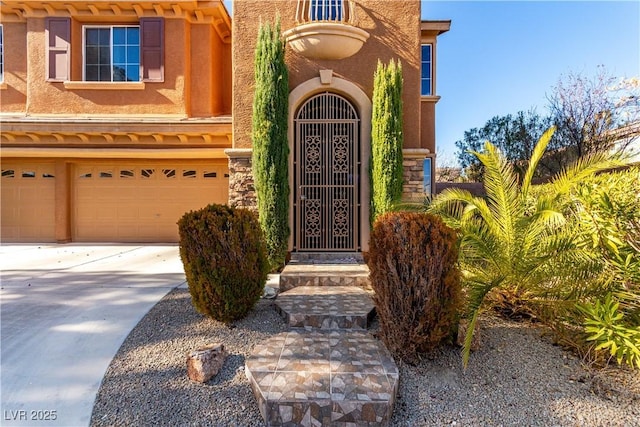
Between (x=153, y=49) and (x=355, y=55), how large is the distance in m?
6.39

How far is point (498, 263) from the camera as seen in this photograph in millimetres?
4195

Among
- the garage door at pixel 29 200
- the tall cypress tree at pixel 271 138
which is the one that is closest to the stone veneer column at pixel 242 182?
the tall cypress tree at pixel 271 138

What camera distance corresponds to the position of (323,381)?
10.2ft

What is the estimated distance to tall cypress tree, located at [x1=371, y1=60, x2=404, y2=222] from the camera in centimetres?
675

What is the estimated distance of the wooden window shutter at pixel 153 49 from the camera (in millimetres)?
9859

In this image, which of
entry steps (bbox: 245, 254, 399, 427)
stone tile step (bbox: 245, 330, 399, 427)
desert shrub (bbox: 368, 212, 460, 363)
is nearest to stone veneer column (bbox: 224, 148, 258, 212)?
entry steps (bbox: 245, 254, 399, 427)

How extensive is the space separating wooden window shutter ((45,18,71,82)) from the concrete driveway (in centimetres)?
574

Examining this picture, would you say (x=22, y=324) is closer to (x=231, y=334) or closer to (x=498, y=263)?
(x=231, y=334)

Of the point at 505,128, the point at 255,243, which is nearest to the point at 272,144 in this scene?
the point at 255,243

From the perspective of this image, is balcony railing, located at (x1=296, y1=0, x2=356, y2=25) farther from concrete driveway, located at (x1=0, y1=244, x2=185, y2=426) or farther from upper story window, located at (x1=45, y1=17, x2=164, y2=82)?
concrete driveway, located at (x1=0, y1=244, x2=185, y2=426)

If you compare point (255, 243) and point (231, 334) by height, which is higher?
point (255, 243)

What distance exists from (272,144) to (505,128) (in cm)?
1253

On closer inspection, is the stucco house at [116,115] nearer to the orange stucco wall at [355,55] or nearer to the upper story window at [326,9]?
the orange stucco wall at [355,55]

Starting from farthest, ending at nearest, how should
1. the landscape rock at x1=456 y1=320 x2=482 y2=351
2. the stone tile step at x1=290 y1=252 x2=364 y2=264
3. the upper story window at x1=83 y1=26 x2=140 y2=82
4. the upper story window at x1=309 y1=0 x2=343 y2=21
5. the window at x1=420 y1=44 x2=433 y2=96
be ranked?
the upper story window at x1=83 y1=26 x2=140 y2=82, the window at x1=420 y1=44 x2=433 y2=96, the upper story window at x1=309 y1=0 x2=343 y2=21, the stone tile step at x1=290 y1=252 x2=364 y2=264, the landscape rock at x1=456 y1=320 x2=482 y2=351
